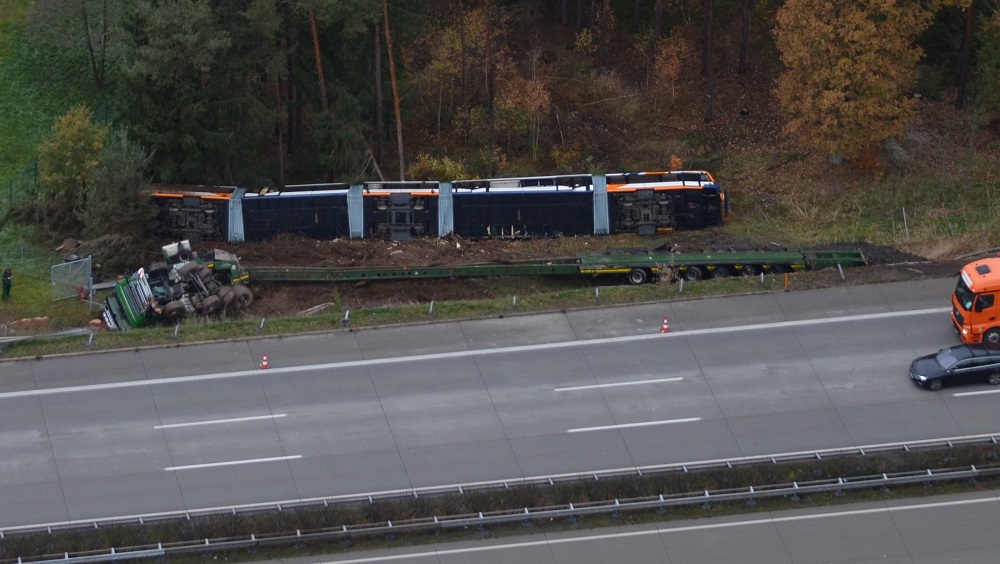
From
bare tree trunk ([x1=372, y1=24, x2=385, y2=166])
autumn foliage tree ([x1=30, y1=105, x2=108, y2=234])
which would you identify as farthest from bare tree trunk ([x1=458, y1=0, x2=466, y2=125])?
autumn foliage tree ([x1=30, y1=105, x2=108, y2=234])

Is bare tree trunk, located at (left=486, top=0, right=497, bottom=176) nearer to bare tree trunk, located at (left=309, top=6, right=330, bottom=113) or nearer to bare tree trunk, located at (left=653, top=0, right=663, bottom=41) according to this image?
bare tree trunk, located at (left=309, top=6, right=330, bottom=113)

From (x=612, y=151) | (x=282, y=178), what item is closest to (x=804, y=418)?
(x=612, y=151)

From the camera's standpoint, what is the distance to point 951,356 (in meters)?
32.9

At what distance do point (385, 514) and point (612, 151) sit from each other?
25653mm

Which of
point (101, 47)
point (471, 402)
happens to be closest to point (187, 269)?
point (471, 402)

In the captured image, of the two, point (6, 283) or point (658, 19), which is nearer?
point (6, 283)

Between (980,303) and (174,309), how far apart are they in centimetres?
2241

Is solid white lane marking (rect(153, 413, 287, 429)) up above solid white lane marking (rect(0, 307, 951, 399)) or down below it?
below

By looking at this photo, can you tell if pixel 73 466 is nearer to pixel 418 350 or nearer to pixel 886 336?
pixel 418 350

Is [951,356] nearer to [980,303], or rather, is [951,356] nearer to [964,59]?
[980,303]

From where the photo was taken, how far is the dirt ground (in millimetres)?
39969

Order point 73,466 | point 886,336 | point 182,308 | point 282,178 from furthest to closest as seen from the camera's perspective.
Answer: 1. point 282,178
2. point 182,308
3. point 886,336
4. point 73,466

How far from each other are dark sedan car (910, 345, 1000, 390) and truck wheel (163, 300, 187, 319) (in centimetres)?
2069

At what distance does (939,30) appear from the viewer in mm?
51469
